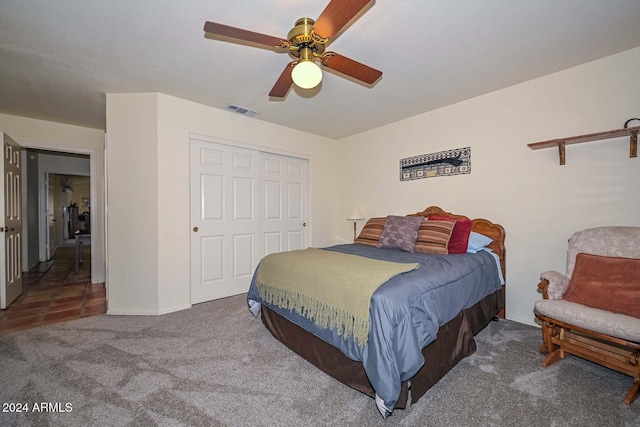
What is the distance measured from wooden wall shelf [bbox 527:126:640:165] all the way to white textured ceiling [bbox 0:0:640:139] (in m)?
0.68

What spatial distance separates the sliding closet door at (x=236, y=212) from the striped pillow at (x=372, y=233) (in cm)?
140

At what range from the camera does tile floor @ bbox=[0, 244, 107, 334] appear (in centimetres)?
273

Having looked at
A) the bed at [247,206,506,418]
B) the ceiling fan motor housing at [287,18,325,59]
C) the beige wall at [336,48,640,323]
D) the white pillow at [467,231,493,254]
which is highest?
the ceiling fan motor housing at [287,18,325,59]

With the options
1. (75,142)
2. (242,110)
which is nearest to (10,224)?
(75,142)

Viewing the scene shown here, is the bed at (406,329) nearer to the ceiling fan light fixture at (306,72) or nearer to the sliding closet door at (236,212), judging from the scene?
the sliding closet door at (236,212)

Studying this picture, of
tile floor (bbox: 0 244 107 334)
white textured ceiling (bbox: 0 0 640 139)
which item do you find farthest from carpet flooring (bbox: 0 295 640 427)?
white textured ceiling (bbox: 0 0 640 139)

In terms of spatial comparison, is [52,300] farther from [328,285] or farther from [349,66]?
[349,66]

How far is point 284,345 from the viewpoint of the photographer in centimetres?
226

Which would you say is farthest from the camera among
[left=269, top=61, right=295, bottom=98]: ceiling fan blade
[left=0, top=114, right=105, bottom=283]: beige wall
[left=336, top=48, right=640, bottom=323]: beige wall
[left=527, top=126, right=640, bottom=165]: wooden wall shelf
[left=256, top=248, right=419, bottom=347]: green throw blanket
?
[left=0, top=114, right=105, bottom=283]: beige wall

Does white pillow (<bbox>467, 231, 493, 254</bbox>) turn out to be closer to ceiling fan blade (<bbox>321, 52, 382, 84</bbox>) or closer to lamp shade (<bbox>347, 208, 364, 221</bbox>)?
lamp shade (<bbox>347, 208, 364, 221</bbox>)

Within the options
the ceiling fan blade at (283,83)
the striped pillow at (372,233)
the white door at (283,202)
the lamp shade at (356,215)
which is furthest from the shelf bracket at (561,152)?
the white door at (283,202)

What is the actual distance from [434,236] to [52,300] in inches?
183

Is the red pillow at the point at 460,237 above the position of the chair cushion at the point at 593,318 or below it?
above

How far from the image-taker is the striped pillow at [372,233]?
3.19 meters
